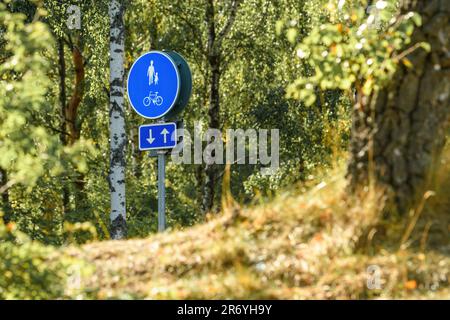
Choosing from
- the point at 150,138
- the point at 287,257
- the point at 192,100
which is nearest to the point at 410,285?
the point at 287,257

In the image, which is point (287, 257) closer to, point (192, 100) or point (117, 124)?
point (117, 124)

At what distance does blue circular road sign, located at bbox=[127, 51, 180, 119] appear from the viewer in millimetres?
9578

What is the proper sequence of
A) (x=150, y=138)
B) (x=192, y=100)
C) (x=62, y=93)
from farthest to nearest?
(x=62, y=93) < (x=192, y=100) < (x=150, y=138)

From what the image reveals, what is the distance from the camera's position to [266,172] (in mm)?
21469

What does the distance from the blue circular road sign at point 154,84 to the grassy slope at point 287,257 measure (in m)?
2.88

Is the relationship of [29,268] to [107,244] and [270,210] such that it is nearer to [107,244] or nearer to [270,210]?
[107,244]

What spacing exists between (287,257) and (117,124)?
7.83 meters

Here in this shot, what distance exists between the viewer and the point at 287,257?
630 centimetres

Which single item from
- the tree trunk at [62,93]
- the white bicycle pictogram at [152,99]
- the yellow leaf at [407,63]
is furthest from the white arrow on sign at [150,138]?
the tree trunk at [62,93]

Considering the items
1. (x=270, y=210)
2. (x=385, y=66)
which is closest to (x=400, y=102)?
(x=385, y=66)

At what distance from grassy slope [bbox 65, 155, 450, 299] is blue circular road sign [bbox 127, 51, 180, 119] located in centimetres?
288

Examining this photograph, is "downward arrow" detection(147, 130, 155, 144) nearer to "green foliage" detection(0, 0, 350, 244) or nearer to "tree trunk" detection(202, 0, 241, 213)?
"green foliage" detection(0, 0, 350, 244)

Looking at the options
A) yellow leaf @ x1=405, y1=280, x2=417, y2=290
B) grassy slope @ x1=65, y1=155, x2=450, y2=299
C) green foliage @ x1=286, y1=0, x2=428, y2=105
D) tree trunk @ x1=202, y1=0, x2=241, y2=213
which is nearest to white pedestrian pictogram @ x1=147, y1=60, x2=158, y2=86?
green foliage @ x1=286, y1=0, x2=428, y2=105

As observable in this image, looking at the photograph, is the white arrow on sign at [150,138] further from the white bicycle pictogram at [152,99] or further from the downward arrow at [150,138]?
the white bicycle pictogram at [152,99]
